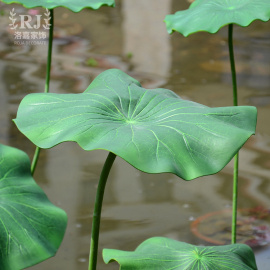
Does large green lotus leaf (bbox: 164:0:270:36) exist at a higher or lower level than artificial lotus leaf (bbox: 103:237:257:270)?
higher

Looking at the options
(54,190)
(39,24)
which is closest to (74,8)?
(54,190)

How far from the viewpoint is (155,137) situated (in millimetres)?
641

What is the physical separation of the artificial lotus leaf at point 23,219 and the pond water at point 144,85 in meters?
0.78

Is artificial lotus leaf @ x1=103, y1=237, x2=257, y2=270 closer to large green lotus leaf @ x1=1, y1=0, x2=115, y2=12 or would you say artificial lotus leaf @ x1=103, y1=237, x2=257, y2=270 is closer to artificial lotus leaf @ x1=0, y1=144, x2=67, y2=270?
artificial lotus leaf @ x1=0, y1=144, x2=67, y2=270

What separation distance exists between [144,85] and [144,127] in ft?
7.98

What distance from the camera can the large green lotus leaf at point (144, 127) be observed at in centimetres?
61

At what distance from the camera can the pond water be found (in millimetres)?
1814

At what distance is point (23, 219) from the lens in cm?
75

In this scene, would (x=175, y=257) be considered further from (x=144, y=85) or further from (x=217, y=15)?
(x=144, y=85)

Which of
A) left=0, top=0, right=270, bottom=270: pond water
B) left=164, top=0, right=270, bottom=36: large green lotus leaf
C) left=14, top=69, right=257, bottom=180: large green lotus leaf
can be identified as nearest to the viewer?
left=14, top=69, right=257, bottom=180: large green lotus leaf

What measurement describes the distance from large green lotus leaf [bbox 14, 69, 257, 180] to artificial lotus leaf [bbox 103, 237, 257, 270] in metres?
0.27

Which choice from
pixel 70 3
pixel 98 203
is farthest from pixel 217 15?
pixel 98 203

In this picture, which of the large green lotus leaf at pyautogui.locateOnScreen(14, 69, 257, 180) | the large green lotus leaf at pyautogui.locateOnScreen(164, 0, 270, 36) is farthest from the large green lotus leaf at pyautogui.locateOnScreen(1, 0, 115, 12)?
the large green lotus leaf at pyautogui.locateOnScreen(14, 69, 257, 180)

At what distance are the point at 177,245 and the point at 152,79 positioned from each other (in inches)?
96.2
